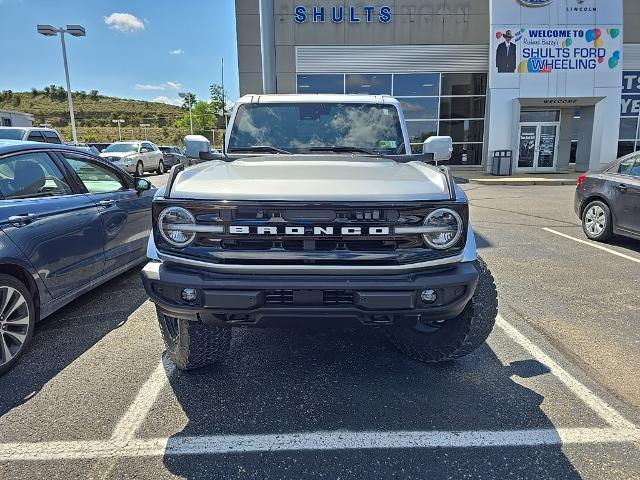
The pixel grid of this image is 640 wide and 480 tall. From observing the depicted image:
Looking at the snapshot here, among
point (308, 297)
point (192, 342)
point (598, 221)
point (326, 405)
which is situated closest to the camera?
point (308, 297)

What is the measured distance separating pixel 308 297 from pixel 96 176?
11.7ft

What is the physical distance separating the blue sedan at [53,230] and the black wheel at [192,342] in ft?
4.02

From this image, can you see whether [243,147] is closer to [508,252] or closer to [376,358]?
[376,358]

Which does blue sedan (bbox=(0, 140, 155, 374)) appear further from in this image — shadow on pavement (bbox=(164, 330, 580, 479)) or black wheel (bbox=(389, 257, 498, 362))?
black wheel (bbox=(389, 257, 498, 362))

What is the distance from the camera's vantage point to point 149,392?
3.09 meters

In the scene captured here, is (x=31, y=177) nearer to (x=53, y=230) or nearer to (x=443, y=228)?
(x=53, y=230)

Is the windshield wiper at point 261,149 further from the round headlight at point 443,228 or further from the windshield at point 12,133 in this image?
the windshield at point 12,133

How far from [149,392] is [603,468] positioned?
275 cm

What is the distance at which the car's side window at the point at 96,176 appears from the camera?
454 centimetres

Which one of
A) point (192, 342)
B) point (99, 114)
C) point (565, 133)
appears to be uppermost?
point (99, 114)

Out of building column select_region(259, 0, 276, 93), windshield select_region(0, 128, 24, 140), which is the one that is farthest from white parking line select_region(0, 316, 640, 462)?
windshield select_region(0, 128, 24, 140)

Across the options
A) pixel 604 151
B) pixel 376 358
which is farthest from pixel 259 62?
pixel 376 358

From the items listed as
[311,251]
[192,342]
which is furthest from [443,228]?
[192,342]

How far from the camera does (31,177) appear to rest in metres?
3.86
